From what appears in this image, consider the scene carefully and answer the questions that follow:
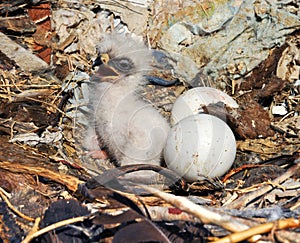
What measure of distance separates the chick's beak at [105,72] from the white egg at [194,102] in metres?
0.38

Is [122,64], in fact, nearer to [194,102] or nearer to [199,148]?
[194,102]

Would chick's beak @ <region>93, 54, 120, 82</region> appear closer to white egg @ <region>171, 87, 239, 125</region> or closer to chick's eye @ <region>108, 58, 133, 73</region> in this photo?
chick's eye @ <region>108, 58, 133, 73</region>

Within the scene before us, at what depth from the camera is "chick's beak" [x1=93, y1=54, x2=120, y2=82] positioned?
2.50 meters

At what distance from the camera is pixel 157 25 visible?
307cm

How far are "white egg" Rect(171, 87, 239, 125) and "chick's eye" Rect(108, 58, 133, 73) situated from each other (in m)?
0.37

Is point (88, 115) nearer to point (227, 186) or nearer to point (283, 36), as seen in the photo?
point (227, 186)

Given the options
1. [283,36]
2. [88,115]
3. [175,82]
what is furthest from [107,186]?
[283,36]

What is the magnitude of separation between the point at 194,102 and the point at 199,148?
1.14ft

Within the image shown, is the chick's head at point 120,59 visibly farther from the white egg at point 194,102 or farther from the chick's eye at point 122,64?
the white egg at point 194,102

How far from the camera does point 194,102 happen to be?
2287 millimetres

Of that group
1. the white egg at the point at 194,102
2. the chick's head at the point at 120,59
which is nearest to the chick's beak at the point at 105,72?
the chick's head at the point at 120,59

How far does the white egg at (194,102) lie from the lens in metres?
2.28

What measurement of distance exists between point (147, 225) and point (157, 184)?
760mm

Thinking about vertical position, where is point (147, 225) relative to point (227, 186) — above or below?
above
